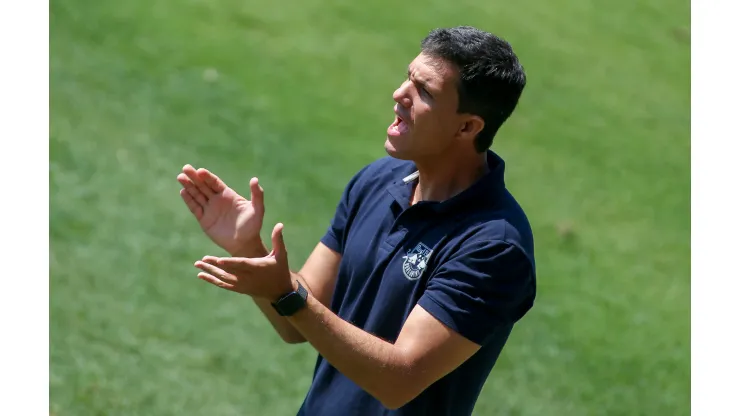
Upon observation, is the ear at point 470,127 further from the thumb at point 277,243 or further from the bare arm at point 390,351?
the thumb at point 277,243

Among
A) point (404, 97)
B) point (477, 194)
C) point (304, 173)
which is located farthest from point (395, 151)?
point (304, 173)

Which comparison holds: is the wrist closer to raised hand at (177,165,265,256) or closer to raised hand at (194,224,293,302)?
raised hand at (194,224,293,302)

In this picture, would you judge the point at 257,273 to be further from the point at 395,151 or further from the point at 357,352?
the point at 395,151

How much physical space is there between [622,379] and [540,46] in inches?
159

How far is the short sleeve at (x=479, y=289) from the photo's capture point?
313cm

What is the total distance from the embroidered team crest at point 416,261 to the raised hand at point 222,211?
1.64 feet

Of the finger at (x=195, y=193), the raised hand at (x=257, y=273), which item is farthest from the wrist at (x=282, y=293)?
the finger at (x=195, y=193)

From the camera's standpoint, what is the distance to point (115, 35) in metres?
9.21

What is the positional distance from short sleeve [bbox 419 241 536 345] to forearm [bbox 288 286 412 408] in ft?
0.63

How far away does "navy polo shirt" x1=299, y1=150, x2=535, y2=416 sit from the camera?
3160mm

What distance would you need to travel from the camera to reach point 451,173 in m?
3.45

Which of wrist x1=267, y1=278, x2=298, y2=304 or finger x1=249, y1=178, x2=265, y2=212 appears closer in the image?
wrist x1=267, y1=278, x2=298, y2=304

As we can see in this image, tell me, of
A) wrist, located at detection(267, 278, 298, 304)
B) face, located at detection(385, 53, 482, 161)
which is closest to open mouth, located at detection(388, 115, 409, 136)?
face, located at detection(385, 53, 482, 161)

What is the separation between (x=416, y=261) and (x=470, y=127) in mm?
463
